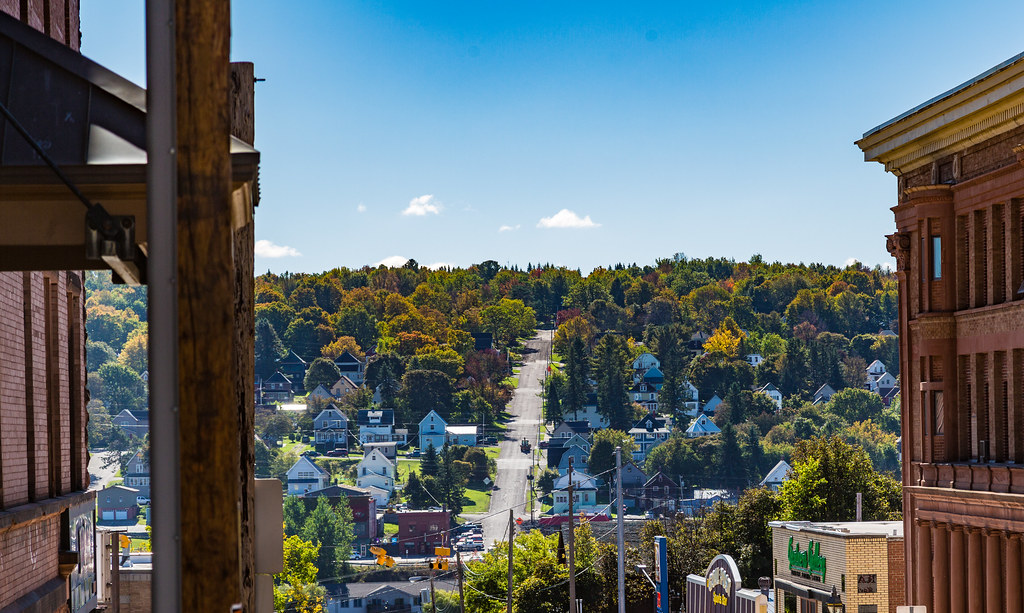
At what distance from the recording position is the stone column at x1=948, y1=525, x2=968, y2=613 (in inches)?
1057

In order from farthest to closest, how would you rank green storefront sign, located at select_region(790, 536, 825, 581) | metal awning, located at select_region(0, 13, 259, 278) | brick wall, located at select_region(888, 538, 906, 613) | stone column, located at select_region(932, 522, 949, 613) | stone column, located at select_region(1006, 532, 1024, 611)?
green storefront sign, located at select_region(790, 536, 825, 581), brick wall, located at select_region(888, 538, 906, 613), stone column, located at select_region(932, 522, 949, 613), stone column, located at select_region(1006, 532, 1024, 611), metal awning, located at select_region(0, 13, 259, 278)

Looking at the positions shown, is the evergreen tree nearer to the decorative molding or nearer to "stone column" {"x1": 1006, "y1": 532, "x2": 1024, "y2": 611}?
the decorative molding

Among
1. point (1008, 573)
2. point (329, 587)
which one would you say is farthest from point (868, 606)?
point (329, 587)

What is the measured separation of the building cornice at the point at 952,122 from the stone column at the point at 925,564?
9.08 meters

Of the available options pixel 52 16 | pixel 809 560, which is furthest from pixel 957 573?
pixel 52 16

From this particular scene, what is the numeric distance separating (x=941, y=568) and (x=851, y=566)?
393 inches

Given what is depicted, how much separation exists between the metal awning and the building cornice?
846 inches

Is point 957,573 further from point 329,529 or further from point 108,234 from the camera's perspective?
point 329,529

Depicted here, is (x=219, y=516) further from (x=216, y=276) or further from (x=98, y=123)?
(x=98, y=123)

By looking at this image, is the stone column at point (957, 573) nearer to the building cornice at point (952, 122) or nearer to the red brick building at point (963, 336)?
the red brick building at point (963, 336)

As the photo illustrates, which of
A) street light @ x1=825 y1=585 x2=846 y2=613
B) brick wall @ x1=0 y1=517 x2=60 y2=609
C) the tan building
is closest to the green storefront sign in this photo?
the tan building

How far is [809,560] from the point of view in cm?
4038

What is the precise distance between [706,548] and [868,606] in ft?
160

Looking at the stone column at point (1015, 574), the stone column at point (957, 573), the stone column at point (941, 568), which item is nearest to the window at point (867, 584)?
the stone column at point (941, 568)
